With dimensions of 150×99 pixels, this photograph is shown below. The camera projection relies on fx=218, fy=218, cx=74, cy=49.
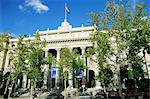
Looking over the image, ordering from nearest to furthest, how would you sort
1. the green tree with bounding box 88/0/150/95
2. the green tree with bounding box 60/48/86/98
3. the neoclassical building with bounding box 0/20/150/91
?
the green tree with bounding box 88/0/150/95 → the green tree with bounding box 60/48/86/98 → the neoclassical building with bounding box 0/20/150/91

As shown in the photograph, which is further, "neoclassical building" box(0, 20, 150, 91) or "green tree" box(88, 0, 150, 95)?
"neoclassical building" box(0, 20, 150, 91)

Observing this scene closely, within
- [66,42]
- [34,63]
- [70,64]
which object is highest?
[66,42]

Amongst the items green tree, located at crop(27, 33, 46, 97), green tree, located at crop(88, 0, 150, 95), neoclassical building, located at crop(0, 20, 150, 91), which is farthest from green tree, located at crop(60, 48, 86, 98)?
neoclassical building, located at crop(0, 20, 150, 91)

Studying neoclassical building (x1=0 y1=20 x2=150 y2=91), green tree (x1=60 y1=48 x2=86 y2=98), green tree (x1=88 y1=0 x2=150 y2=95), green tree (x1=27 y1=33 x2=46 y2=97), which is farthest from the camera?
neoclassical building (x1=0 y1=20 x2=150 y2=91)

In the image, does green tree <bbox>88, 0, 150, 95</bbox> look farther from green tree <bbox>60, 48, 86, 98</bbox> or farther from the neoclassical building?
the neoclassical building

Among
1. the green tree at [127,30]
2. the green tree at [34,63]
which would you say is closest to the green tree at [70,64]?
the green tree at [34,63]

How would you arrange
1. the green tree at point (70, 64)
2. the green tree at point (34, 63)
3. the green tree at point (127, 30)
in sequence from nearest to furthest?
1. the green tree at point (127, 30)
2. the green tree at point (34, 63)
3. the green tree at point (70, 64)

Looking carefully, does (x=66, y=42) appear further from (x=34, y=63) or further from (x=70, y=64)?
(x=34, y=63)

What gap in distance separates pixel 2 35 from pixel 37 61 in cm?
1094

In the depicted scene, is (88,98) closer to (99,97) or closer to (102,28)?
(99,97)

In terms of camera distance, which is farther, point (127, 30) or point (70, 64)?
point (70, 64)

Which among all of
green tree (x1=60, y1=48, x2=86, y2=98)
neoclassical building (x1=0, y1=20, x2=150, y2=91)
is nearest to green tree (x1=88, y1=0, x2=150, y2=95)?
green tree (x1=60, y1=48, x2=86, y2=98)

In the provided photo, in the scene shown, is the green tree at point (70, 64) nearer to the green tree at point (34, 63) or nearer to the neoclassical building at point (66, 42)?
the green tree at point (34, 63)

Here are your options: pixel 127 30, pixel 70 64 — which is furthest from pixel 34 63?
pixel 127 30
